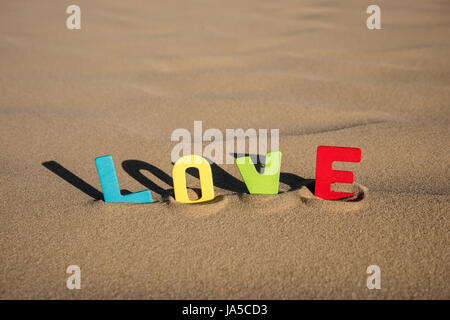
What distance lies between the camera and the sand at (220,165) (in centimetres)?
158

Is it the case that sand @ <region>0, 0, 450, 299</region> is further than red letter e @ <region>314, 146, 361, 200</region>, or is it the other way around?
red letter e @ <region>314, 146, 361, 200</region>

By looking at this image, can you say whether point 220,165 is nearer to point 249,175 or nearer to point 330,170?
point 249,175

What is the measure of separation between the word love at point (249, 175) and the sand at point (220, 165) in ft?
0.21

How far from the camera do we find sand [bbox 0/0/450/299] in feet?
5.17

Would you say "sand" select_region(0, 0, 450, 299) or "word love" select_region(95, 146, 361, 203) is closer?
"sand" select_region(0, 0, 450, 299)

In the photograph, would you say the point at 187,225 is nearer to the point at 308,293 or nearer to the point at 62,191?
the point at 308,293

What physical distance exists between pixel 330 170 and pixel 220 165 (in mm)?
843

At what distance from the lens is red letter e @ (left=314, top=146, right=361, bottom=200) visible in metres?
1.87

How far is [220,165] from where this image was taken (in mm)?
2492

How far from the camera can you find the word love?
1879 millimetres

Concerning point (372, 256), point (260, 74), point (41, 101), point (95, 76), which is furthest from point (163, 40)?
point (372, 256)

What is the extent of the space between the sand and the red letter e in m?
0.06

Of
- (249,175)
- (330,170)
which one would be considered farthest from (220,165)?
(330,170)

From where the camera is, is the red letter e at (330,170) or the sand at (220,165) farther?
the red letter e at (330,170)
